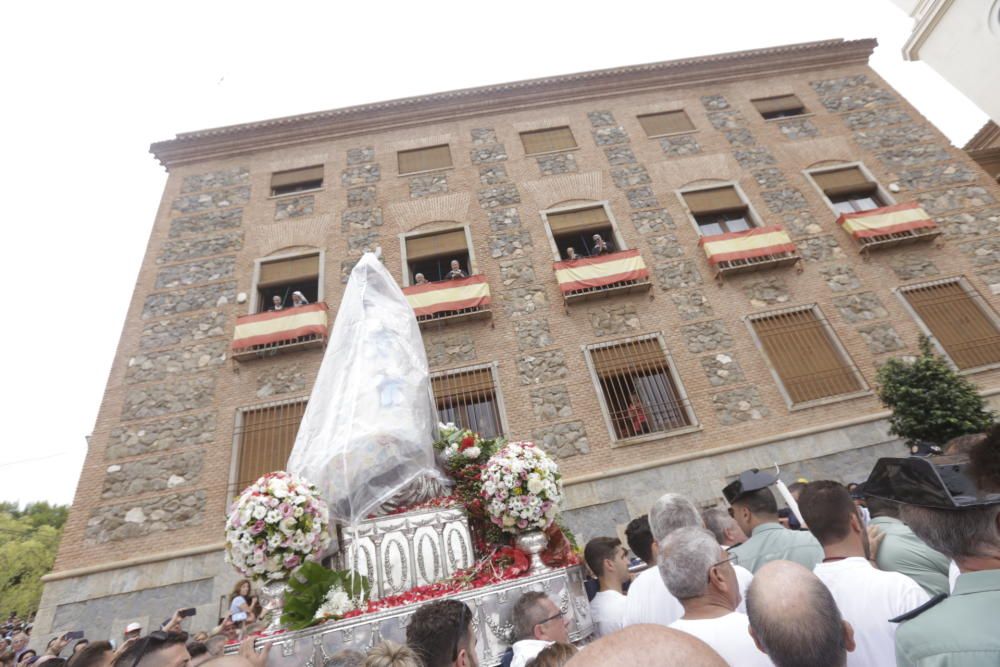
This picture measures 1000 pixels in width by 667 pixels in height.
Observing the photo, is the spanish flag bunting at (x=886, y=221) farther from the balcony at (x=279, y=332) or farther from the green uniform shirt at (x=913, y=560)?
the balcony at (x=279, y=332)

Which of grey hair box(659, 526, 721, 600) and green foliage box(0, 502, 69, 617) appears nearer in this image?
grey hair box(659, 526, 721, 600)

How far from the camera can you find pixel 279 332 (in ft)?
33.6

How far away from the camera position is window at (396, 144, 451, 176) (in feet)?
44.3

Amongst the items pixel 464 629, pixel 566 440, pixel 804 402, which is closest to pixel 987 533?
pixel 464 629

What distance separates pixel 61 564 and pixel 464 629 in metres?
10.0

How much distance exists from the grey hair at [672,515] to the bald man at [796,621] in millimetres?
1573

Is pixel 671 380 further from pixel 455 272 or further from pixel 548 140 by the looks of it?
pixel 548 140

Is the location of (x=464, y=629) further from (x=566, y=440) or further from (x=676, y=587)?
(x=566, y=440)

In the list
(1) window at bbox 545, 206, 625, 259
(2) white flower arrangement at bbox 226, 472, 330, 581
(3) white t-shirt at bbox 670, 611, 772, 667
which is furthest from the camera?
(1) window at bbox 545, 206, 625, 259

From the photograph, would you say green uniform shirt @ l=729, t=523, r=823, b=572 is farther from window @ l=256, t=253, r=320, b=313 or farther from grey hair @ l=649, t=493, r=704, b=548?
window @ l=256, t=253, r=320, b=313

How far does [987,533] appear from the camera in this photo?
151 cm

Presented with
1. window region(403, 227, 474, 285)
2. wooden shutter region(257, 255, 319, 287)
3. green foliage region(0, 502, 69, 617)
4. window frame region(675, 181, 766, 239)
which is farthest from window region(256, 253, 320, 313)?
green foliage region(0, 502, 69, 617)

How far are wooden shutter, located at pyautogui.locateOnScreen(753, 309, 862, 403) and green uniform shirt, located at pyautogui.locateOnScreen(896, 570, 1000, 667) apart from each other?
9316 millimetres

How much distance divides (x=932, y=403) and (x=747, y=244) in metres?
4.98
